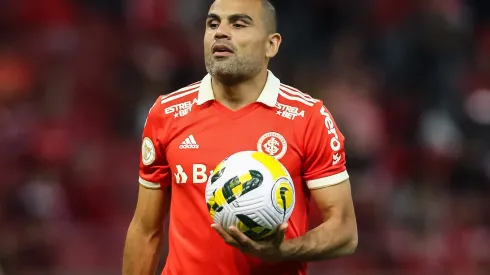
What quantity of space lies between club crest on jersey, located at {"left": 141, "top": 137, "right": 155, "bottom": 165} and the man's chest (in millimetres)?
99

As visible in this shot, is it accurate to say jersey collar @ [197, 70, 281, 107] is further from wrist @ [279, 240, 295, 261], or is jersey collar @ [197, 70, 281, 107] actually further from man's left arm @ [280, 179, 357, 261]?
wrist @ [279, 240, 295, 261]

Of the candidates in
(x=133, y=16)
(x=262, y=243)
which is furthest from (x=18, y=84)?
(x=262, y=243)

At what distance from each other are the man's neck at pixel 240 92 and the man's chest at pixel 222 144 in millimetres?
97

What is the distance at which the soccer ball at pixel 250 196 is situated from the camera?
12.2ft

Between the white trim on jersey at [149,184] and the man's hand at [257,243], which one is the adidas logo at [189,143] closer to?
the white trim on jersey at [149,184]

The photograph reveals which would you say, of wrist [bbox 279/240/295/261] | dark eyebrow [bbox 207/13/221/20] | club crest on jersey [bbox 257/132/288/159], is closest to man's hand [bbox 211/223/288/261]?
wrist [bbox 279/240/295/261]

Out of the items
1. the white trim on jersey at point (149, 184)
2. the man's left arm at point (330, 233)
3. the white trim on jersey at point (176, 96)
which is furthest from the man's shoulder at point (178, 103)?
the man's left arm at point (330, 233)

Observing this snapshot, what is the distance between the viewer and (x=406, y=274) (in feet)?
25.5

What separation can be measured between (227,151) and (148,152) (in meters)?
0.40

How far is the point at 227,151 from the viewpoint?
13.8 feet

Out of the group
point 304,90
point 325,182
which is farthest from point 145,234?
point 304,90

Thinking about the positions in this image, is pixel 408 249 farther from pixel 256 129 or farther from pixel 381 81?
pixel 256 129

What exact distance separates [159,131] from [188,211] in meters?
0.37

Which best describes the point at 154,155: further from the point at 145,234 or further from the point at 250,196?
the point at 250,196
